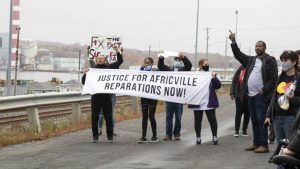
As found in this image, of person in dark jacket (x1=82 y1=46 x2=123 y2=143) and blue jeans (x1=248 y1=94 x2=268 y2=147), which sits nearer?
blue jeans (x1=248 y1=94 x2=268 y2=147)

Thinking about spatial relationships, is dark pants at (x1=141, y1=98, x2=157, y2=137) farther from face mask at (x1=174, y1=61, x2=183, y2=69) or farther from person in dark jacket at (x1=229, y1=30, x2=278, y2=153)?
person in dark jacket at (x1=229, y1=30, x2=278, y2=153)

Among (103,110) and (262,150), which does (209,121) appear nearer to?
(262,150)

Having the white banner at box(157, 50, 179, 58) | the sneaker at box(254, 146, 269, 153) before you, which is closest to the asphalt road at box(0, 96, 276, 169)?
the sneaker at box(254, 146, 269, 153)

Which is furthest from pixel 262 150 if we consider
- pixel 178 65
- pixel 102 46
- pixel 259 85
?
pixel 102 46

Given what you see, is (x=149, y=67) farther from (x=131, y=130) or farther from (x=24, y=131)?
(x=24, y=131)

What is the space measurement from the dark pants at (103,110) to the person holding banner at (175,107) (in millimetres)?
1307

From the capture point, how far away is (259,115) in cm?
1020

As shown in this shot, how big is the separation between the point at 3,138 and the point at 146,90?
3.30 metres

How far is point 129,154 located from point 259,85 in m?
2.68

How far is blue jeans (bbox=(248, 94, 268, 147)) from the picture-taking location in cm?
1020

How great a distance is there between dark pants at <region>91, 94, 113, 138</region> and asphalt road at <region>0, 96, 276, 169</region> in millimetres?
292

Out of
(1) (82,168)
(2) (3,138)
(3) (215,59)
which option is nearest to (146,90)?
(2) (3,138)

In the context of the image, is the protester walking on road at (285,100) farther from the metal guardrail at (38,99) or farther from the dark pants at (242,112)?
the metal guardrail at (38,99)

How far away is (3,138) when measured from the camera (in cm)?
1127
